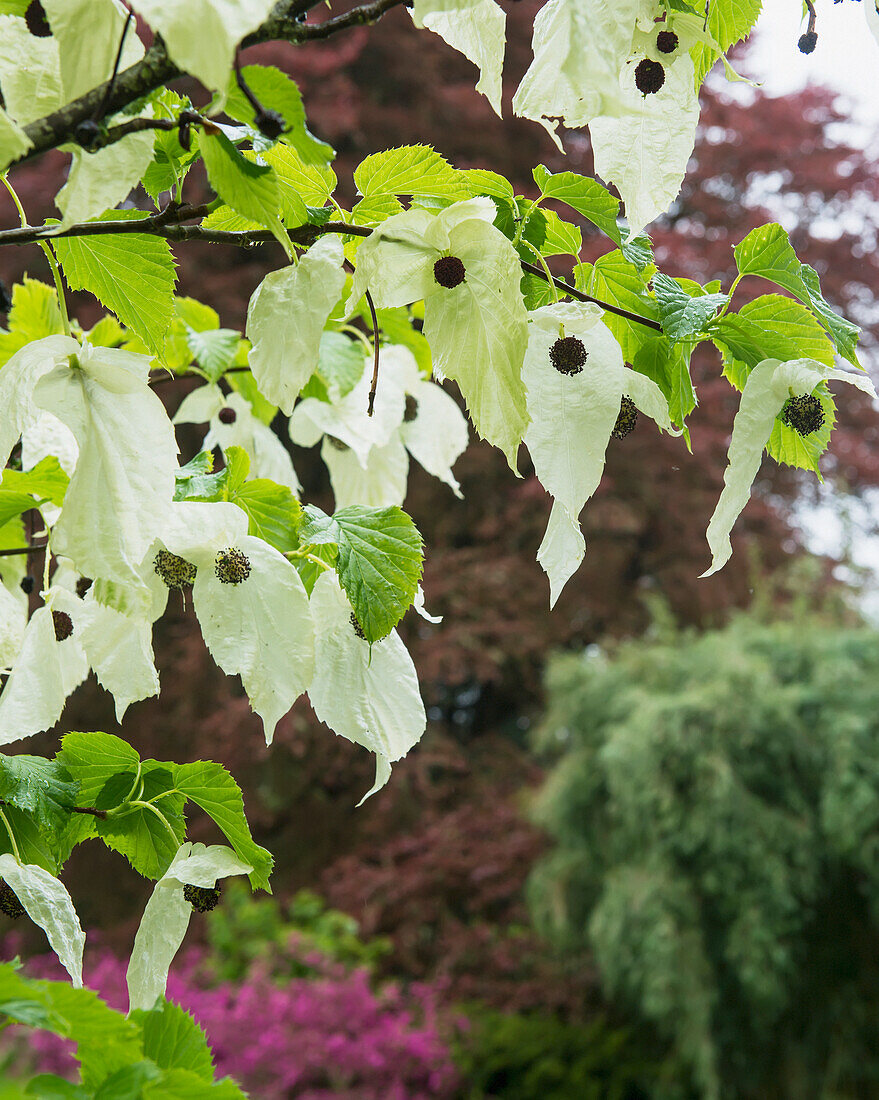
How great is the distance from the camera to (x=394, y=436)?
0.81 m

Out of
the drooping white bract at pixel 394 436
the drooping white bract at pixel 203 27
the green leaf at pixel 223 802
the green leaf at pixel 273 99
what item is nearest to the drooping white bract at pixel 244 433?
the drooping white bract at pixel 394 436

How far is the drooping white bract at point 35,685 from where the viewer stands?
0.58 m

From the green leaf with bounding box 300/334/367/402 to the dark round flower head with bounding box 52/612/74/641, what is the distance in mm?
244

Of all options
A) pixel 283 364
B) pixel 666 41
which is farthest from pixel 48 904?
pixel 666 41

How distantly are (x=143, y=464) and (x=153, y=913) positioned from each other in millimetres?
229

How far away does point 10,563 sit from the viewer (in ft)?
2.45

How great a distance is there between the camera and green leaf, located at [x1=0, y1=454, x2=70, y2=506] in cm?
59

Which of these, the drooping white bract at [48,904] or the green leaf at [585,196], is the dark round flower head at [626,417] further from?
the drooping white bract at [48,904]

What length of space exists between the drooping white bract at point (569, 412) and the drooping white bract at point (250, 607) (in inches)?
5.0

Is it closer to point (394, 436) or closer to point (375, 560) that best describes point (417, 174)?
point (375, 560)

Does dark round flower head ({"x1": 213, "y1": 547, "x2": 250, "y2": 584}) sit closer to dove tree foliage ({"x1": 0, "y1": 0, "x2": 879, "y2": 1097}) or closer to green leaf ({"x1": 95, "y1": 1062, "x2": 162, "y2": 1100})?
dove tree foliage ({"x1": 0, "y1": 0, "x2": 879, "y2": 1097})

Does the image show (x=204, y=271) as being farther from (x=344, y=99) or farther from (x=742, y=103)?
(x=742, y=103)

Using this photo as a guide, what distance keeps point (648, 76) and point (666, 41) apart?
16 millimetres

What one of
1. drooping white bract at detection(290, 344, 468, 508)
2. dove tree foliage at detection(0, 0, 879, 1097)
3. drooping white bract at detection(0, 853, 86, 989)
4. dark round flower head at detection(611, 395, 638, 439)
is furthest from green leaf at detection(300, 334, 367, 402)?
drooping white bract at detection(0, 853, 86, 989)
